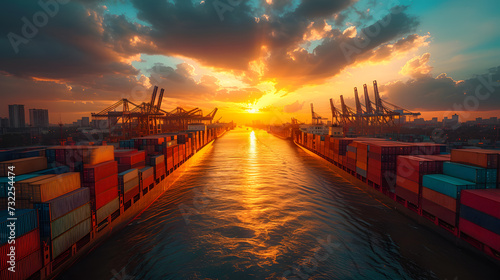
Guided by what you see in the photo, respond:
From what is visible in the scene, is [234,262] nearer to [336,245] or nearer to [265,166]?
[336,245]

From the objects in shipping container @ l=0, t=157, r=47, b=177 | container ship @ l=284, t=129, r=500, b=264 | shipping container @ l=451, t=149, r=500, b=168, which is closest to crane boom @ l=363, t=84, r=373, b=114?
container ship @ l=284, t=129, r=500, b=264

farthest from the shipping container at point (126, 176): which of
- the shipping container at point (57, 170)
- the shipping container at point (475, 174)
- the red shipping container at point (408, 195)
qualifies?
the shipping container at point (475, 174)

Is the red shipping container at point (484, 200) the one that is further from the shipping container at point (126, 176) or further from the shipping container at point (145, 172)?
the shipping container at point (145, 172)

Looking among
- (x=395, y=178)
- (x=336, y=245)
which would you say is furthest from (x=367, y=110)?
(x=336, y=245)

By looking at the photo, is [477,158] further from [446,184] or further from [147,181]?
[147,181]

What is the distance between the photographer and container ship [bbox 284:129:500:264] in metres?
16.4

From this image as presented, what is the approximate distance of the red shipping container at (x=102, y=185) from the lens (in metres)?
19.6

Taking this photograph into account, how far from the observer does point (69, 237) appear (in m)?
16.5

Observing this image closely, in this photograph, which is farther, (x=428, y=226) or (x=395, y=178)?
(x=395, y=178)

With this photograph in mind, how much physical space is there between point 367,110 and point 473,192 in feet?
377

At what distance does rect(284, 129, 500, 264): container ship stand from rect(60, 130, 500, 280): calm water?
→ 1.64m

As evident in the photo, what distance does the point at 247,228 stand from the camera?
2412 centimetres

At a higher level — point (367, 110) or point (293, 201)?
point (367, 110)

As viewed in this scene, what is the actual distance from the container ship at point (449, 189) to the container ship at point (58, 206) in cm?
3236
